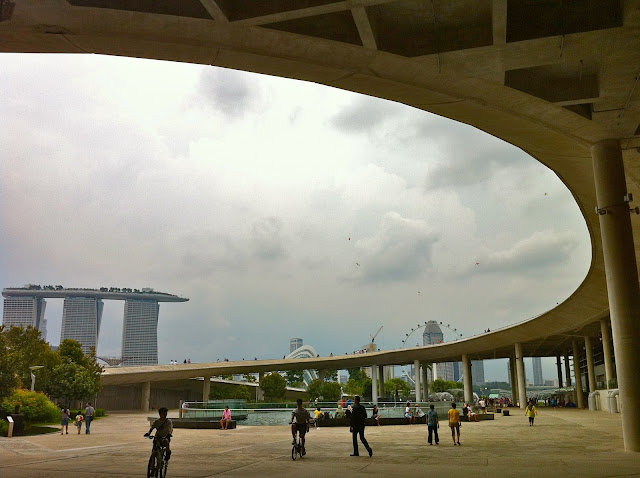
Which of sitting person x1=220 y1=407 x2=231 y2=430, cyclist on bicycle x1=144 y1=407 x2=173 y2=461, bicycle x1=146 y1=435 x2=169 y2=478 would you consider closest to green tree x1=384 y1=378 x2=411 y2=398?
sitting person x1=220 y1=407 x2=231 y2=430

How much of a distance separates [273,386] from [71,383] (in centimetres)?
5616

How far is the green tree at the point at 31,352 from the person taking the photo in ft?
160

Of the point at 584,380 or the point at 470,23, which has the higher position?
the point at 470,23

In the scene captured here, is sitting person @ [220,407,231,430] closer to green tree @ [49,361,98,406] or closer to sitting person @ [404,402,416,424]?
sitting person @ [404,402,416,424]

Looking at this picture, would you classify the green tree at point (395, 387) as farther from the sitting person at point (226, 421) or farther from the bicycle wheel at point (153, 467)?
the bicycle wheel at point (153, 467)

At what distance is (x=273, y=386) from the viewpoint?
4193 inches

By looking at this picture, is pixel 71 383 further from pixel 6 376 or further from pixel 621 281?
pixel 621 281

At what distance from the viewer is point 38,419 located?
36.9 metres

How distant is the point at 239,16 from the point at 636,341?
14185mm

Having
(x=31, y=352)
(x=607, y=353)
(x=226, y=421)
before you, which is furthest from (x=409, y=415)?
(x=31, y=352)

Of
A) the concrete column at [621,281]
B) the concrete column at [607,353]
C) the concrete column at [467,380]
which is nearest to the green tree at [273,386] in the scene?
the concrete column at [467,380]

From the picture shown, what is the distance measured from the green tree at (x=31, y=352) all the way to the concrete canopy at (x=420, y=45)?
1523 inches

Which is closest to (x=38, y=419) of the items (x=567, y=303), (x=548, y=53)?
(x=548, y=53)

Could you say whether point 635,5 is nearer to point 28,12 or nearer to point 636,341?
point 636,341
